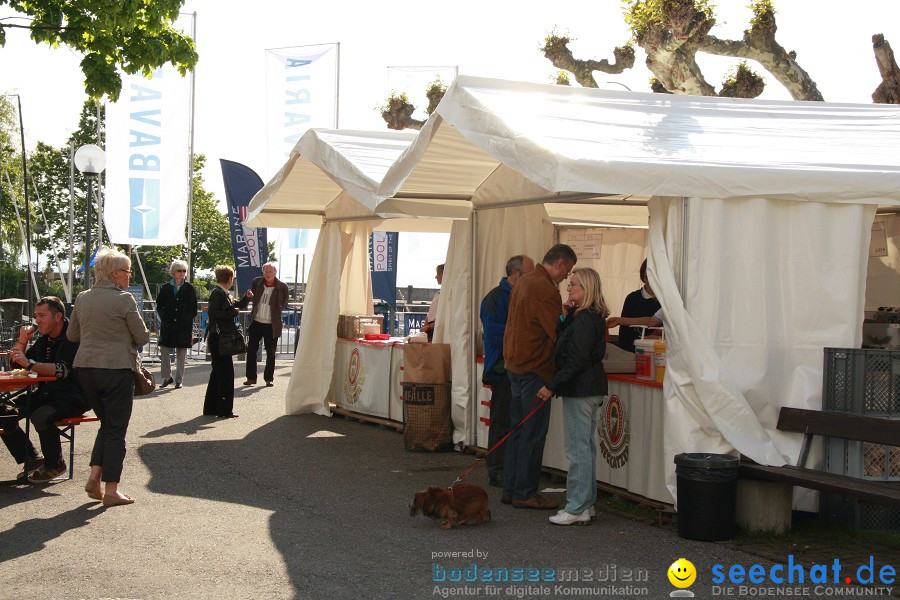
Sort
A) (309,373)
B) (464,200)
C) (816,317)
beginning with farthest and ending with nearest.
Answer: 1. (309,373)
2. (464,200)
3. (816,317)

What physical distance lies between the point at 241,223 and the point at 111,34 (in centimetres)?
849

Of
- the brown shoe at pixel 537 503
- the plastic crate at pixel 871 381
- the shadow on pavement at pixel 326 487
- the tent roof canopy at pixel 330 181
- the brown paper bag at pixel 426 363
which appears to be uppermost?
the tent roof canopy at pixel 330 181

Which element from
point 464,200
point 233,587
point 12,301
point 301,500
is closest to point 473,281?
point 464,200

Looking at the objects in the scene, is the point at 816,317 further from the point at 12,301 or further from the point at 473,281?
the point at 12,301

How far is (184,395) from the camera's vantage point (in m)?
14.2

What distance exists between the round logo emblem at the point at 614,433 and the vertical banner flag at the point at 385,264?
12.8 metres

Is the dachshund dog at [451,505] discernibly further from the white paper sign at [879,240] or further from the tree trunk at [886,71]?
the tree trunk at [886,71]

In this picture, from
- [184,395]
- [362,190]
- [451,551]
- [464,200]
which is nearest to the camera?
[451,551]

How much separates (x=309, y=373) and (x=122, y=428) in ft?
18.1

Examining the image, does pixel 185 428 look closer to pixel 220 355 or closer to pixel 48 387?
pixel 220 355

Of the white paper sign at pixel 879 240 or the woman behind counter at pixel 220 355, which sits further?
the woman behind counter at pixel 220 355

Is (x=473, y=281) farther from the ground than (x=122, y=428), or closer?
farther from the ground

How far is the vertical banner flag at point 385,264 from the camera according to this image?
67.9 ft

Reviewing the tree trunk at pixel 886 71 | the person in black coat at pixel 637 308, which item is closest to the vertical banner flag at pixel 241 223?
the person in black coat at pixel 637 308
